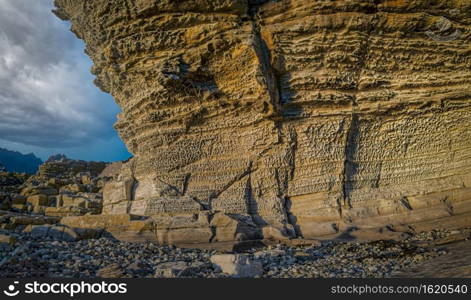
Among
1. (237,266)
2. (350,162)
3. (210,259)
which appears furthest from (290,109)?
(237,266)

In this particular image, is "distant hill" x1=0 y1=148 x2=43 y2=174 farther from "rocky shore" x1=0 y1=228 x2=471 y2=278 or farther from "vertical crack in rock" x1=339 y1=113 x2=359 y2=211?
"vertical crack in rock" x1=339 y1=113 x2=359 y2=211

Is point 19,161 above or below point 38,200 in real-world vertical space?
above

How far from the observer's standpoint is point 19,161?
101 m

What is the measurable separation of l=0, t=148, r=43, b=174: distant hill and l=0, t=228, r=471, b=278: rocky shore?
100099mm

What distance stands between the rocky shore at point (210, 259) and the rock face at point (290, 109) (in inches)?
55.5

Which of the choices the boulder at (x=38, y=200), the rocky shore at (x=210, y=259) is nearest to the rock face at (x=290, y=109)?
the rocky shore at (x=210, y=259)

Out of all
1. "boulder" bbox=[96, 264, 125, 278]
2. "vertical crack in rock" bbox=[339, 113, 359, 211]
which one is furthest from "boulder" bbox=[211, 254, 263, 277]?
"vertical crack in rock" bbox=[339, 113, 359, 211]

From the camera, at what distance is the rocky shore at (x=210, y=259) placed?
17.6 feet

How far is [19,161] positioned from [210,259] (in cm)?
11892

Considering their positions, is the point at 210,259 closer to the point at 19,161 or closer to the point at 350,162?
the point at 350,162

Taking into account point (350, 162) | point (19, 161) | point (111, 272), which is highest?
point (19, 161)

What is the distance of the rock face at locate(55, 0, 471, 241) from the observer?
913 centimetres

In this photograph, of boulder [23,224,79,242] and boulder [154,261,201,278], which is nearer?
boulder [154,261,201,278]

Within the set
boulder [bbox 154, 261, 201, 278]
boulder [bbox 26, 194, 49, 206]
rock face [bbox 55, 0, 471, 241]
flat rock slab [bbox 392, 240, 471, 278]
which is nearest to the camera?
flat rock slab [bbox 392, 240, 471, 278]
